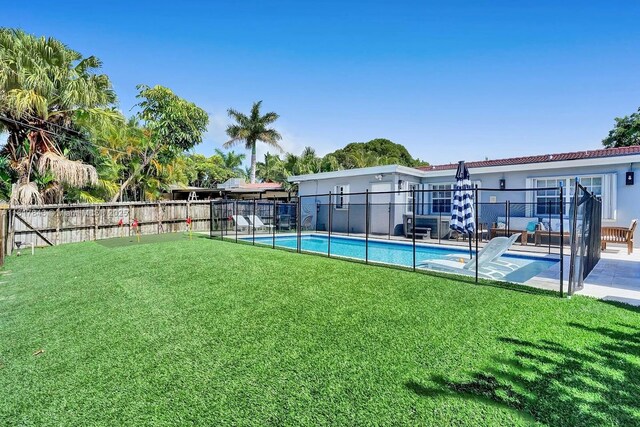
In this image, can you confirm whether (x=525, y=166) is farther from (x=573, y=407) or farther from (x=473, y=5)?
(x=573, y=407)

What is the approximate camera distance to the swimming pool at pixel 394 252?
803 cm

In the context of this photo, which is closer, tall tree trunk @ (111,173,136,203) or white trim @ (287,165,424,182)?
white trim @ (287,165,424,182)

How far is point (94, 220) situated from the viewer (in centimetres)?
1385

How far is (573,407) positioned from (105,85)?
17.3 metres

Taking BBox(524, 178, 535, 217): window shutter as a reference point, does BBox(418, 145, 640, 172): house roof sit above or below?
above

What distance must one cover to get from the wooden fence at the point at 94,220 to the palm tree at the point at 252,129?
42.0ft

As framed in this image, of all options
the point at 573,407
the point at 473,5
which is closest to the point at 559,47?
the point at 473,5

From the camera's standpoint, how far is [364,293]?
5.20m

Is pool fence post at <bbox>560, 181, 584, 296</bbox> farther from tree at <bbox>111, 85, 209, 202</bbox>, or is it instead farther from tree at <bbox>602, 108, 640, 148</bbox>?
tree at <bbox>602, 108, 640, 148</bbox>

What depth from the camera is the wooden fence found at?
11.8 meters

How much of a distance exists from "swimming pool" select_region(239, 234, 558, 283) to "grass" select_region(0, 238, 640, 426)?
8.60 ft

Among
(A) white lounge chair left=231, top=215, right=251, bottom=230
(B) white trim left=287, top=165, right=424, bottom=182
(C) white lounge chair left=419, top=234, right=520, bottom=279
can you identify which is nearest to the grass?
(C) white lounge chair left=419, top=234, right=520, bottom=279

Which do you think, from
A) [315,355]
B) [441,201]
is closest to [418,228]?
[441,201]

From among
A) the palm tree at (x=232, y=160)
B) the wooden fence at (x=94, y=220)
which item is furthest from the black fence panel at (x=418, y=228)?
the palm tree at (x=232, y=160)
